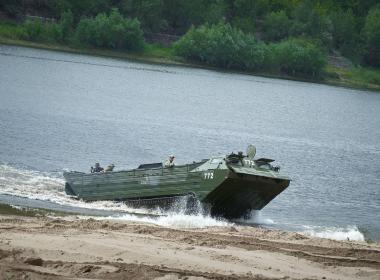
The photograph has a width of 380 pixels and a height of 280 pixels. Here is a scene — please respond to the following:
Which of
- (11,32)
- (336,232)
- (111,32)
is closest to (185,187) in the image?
(336,232)

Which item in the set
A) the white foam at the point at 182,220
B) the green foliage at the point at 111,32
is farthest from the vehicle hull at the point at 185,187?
the green foliage at the point at 111,32

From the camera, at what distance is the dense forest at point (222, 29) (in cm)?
13475

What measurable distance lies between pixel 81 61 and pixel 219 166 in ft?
278

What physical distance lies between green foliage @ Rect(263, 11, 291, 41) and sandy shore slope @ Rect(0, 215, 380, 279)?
138792 mm

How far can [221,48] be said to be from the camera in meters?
144

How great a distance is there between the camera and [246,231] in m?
30.6

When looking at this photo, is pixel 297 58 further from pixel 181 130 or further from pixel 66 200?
pixel 66 200

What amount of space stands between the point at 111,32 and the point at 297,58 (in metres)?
28.7

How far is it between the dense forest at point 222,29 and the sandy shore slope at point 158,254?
103024mm

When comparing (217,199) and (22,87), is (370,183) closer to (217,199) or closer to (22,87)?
(217,199)

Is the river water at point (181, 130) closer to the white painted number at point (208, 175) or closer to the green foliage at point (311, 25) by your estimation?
the white painted number at point (208, 175)

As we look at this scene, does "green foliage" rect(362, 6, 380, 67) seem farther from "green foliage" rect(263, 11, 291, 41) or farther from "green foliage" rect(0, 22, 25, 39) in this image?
"green foliage" rect(0, 22, 25, 39)

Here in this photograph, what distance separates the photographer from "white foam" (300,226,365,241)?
35.1 m

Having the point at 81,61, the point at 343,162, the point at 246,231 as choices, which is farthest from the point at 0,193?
the point at 81,61
